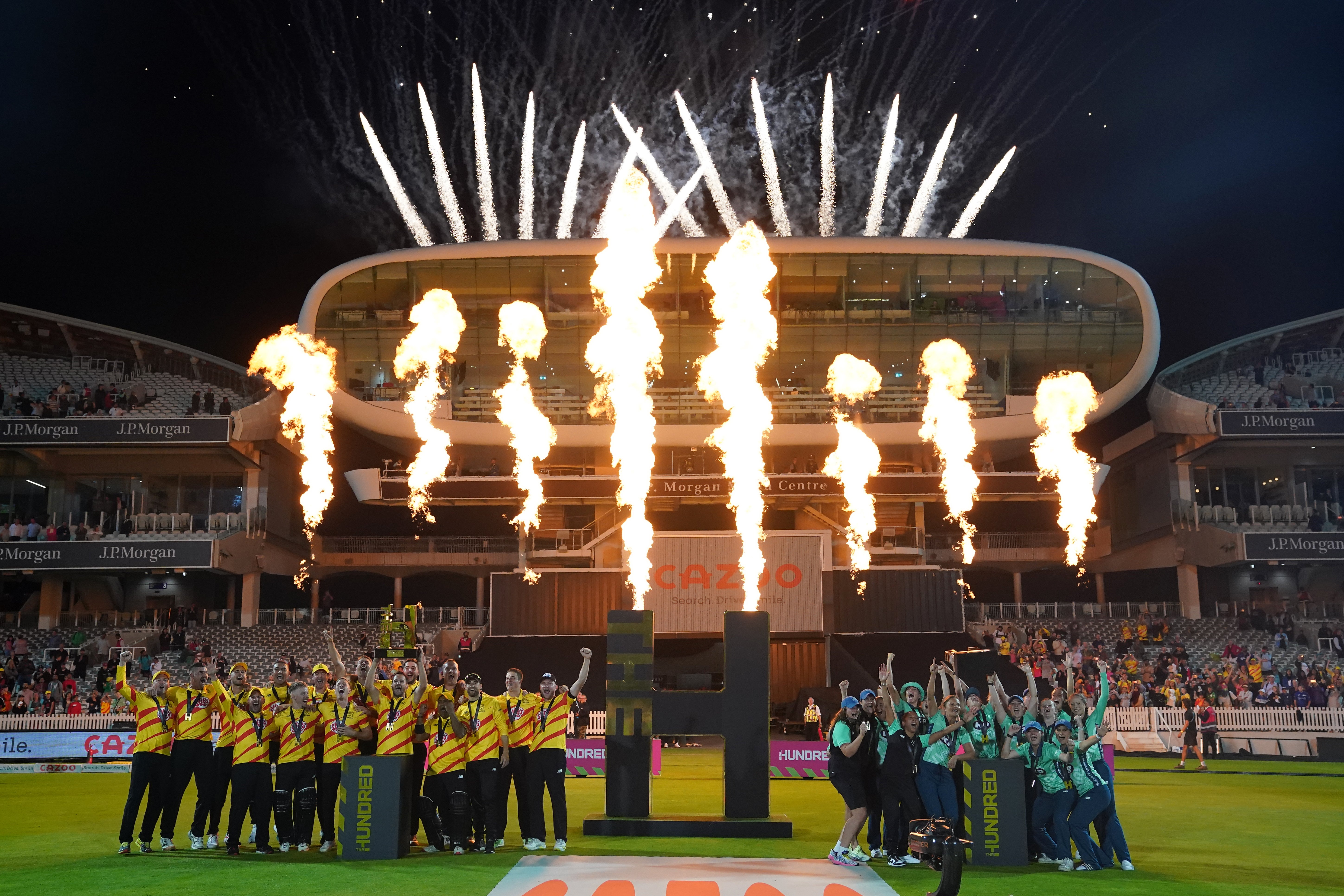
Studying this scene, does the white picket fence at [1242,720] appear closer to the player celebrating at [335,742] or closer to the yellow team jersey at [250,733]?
the player celebrating at [335,742]

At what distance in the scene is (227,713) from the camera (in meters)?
13.1

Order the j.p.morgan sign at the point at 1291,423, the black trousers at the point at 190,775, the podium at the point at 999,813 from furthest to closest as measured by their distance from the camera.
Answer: the j.p.morgan sign at the point at 1291,423 < the black trousers at the point at 190,775 < the podium at the point at 999,813

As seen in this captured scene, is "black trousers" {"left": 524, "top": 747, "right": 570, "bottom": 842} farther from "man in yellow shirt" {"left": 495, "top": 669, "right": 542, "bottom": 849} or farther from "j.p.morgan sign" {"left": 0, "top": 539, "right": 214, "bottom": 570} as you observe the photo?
"j.p.morgan sign" {"left": 0, "top": 539, "right": 214, "bottom": 570}

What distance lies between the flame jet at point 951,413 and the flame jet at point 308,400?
28000 mm

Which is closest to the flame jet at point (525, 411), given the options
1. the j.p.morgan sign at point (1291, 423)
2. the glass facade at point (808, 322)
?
the glass facade at point (808, 322)

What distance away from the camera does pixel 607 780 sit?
552 inches

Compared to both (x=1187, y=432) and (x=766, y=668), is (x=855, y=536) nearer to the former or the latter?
(x=1187, y=432)

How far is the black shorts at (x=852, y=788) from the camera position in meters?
12.4

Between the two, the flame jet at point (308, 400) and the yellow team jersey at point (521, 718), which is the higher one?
the flame jet at point (308, 400)

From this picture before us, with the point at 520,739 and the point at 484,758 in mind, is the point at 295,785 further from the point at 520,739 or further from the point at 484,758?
the point at 520,739

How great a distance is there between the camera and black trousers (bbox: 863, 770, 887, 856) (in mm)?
12758

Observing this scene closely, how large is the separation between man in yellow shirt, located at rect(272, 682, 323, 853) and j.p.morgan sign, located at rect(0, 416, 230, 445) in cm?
3589

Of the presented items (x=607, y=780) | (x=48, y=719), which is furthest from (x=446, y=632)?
(x=607, y=780)

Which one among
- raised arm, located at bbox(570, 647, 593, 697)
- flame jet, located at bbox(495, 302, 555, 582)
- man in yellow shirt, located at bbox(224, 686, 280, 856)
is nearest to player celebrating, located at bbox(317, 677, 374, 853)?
man in yellow shirt, located at bbox(224, 686, 280, 856)
